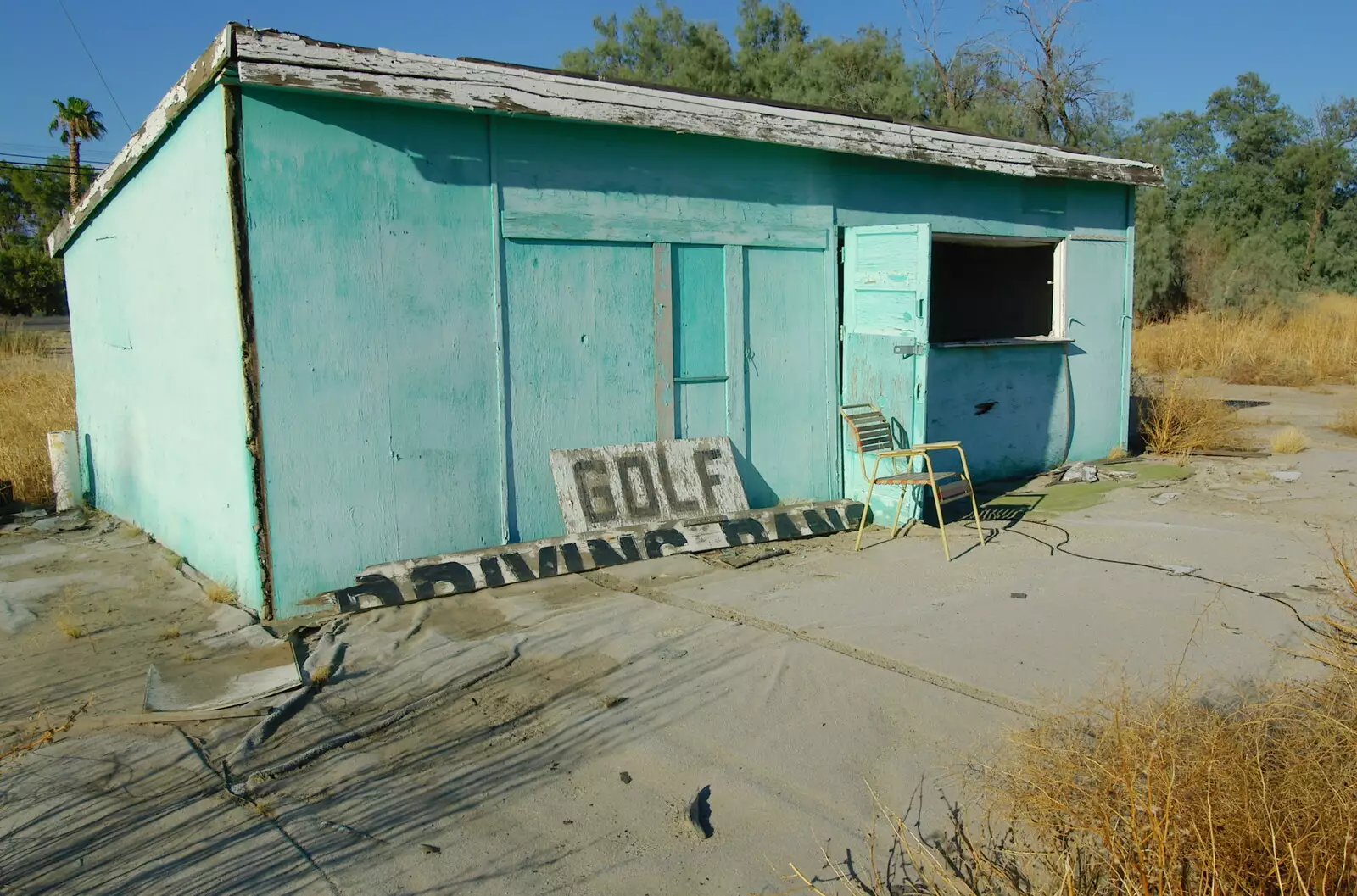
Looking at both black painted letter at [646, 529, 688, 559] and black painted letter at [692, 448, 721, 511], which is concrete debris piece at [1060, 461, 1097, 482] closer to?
black painted letter at [692, 448, 721, 511]

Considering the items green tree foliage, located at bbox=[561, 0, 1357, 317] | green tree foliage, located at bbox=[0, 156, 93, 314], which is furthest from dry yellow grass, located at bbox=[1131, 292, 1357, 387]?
Answer: green tree foliage, located at bbox=[0, 156, 93, 314]

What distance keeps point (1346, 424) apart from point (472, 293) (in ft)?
33.8

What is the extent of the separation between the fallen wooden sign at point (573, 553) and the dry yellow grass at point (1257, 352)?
11904 mm

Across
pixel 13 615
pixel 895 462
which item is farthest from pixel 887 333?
pixel 13 615

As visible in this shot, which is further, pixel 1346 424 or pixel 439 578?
pixel 1346 424

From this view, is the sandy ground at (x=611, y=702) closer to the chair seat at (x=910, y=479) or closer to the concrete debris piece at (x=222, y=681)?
the concrete debris piece at (x=222, y=681)

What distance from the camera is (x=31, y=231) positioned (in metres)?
49.3

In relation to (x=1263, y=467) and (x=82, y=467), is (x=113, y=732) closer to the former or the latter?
(x=82, y=467)

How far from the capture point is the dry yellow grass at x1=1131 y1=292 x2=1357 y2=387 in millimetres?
17078

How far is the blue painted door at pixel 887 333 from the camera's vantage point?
736 cm

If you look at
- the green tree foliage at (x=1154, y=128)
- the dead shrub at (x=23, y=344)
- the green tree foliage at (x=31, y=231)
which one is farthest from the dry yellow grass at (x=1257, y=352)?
the green tree foliage at (x=31, y=231)

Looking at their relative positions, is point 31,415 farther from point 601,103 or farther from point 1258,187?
point 1258,187

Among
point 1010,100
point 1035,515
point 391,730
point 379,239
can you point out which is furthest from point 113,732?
point 1010,100

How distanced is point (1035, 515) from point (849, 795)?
16.2 ft
